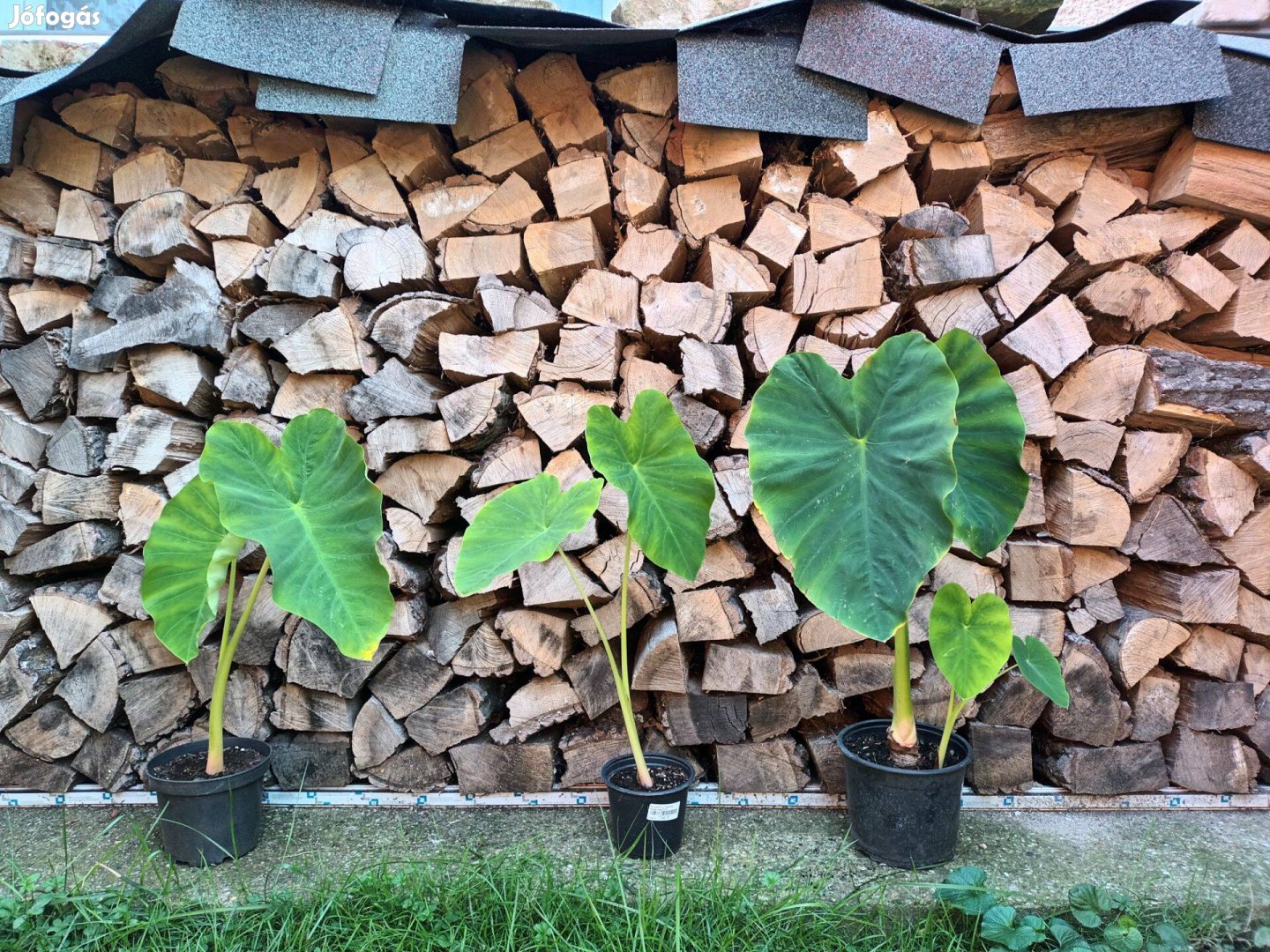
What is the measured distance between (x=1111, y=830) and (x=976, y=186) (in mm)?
1433

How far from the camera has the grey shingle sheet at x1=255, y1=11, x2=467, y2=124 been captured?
5.38ft

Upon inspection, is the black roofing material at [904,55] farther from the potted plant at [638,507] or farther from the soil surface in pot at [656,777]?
the soil surface in pot at [656,777]

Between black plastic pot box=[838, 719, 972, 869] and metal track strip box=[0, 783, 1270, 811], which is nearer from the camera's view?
black plastic pot box=[838, 719, 972, 869]

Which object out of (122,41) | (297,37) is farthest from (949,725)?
(122,41)

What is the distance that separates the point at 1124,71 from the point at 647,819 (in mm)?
1773

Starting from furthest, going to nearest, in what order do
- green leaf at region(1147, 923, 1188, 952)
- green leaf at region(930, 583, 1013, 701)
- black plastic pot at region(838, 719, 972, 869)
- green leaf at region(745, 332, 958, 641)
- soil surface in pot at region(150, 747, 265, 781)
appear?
soil surface in pot at region(150, 747, 265, 781)
black plastic pot at region(838, 719, 972, 869)
green leaf at region(930, 583, 1013, 701)
green leaf at region(1147, 923, 1188, 952)
green leaf at region(745, 332, 958, 641)

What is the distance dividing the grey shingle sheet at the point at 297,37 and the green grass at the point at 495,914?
1.54 meters

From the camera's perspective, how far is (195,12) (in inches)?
62.1

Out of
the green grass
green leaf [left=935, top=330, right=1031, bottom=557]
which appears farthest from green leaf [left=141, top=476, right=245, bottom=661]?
green leaf [left=935, top=330, right=1031, bottom=557]

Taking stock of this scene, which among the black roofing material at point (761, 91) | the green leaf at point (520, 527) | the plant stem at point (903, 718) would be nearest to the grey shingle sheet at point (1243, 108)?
the black roofing material at point (761, 91)

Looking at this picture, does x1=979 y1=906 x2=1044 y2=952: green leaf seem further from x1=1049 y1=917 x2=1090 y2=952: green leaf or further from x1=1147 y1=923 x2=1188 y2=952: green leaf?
x1=1147 y1=923 x2=1188 y2=952: green leaf

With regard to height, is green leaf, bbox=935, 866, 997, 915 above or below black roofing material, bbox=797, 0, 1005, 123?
below

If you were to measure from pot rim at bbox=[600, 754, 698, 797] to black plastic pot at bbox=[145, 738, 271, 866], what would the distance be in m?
0.72

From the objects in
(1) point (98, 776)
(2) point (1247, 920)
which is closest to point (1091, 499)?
(2) point (1247, 920)
